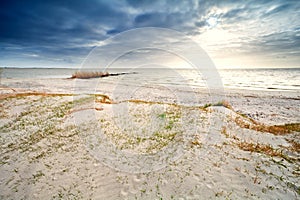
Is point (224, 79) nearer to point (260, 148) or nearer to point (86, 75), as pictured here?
point (86, 75)

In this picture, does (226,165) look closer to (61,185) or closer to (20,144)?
(61,185)

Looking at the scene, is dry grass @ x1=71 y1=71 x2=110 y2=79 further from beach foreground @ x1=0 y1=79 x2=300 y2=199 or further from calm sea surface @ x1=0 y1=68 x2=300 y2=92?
beach foreground @ x1=0 y1=79 x2=300 y2=199

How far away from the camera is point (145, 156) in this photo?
7027 mm

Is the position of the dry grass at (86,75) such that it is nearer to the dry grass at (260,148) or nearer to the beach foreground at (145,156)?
the beach foreground at (145,156)

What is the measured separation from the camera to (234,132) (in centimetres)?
919

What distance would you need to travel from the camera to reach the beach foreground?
5.16m

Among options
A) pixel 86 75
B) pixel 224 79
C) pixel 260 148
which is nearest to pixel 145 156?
pixel 260 148

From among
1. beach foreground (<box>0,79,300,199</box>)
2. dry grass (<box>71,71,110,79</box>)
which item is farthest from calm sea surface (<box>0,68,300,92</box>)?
beach foreground (<box>0,79,300,199</box>)

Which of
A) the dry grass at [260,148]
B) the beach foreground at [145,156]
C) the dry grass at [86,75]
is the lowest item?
the beach foreground at [145,156]

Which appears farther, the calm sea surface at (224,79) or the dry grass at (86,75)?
the dry grass at (86,75)

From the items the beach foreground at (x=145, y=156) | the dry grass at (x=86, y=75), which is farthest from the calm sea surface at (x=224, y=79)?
the beach foreground at (x=145, y=156)

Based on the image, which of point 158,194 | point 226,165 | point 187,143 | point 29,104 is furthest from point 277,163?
point 29,104

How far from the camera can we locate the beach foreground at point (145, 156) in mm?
5156

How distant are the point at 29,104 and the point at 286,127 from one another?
60.8 ft
